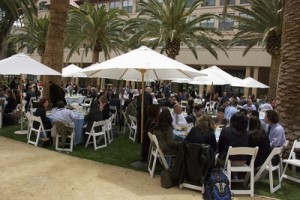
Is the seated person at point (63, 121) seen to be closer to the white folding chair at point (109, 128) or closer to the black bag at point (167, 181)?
the white folding chair at point (109, 128)

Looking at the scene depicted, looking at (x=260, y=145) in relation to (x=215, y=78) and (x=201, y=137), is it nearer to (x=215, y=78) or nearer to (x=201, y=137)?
(x=201, y=137)

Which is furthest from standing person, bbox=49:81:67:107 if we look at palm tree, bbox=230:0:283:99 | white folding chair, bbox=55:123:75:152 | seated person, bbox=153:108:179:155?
palm tree, bbox=230:0:283:99

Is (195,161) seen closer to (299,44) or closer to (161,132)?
(161,132)

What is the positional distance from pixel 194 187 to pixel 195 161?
0.51m

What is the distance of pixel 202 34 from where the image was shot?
2264cm

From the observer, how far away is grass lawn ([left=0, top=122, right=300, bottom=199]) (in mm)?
6293

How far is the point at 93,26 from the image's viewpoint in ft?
75.1

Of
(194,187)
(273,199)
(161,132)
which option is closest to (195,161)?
(194,187)

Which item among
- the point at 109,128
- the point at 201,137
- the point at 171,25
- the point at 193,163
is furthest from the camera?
the point at 171,25

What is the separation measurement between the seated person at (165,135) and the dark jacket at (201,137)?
1.68 ft

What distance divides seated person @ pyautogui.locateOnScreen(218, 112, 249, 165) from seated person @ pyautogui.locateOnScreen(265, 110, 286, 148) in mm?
1173

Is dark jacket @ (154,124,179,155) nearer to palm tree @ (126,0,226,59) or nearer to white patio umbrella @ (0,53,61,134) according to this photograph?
white patio umbrella @ (0,53,61,134)

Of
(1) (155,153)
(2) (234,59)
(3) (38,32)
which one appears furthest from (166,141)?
(2) (234,59)

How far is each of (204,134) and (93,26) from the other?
18514 mm
